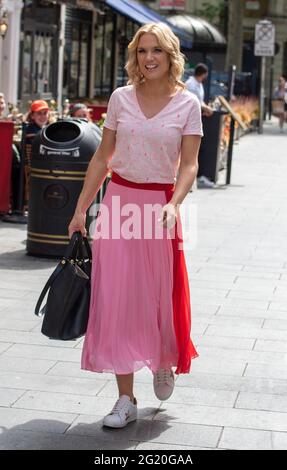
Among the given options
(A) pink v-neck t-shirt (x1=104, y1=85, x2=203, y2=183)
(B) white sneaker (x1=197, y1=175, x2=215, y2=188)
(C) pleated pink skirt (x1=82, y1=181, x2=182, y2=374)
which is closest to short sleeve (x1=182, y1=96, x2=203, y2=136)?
(A) pink v-neck t-shirt (x1=104, y1=85, x2=203, y2=183)

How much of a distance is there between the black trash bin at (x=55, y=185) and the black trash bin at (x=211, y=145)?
6.91 metres

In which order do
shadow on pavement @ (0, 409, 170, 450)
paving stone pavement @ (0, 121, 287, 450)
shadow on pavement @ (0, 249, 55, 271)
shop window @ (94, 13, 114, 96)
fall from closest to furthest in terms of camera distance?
shadow on pavement @ (0, 409, 170, 450), paving stone pavement @ (0, 121, 287, 450), shadow on pavement @ (0, 249, 55, 271), shop window @ (94, 13, 114, 96)

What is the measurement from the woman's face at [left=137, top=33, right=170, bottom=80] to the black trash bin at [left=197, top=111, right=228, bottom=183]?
11.5 m

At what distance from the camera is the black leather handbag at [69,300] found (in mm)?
5180

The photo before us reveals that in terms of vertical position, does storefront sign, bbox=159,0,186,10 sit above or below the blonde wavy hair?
below

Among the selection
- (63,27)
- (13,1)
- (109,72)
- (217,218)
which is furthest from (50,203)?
(109,72)

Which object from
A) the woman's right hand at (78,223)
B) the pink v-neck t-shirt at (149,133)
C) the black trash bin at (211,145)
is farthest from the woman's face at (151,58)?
the black trash bin at (211,145)

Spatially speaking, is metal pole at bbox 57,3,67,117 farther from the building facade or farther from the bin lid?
the bin lid

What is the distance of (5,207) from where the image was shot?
12.0 meters

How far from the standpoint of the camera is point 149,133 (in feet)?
16.7

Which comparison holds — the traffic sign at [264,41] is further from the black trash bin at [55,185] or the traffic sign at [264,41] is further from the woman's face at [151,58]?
the woman's face at [151,58]

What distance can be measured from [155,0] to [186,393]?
62.8 m

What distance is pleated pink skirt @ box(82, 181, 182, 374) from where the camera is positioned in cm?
516

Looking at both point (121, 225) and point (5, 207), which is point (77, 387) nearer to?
point (121, 225)
